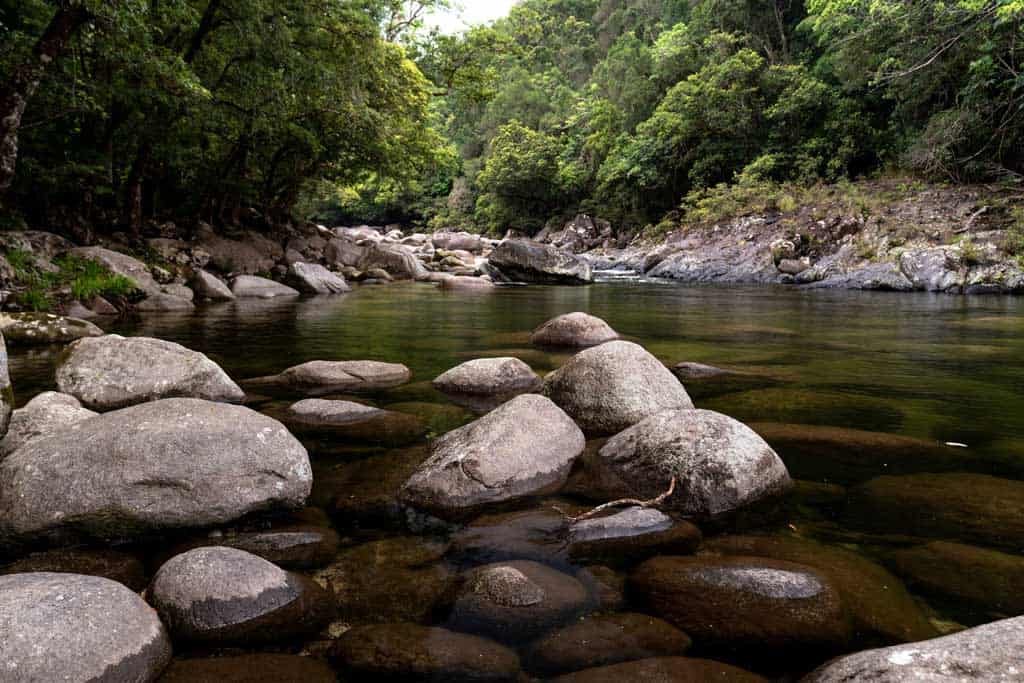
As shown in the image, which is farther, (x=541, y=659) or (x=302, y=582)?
(x=302, y=582)

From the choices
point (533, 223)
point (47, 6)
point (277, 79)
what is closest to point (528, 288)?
point (277, 79)

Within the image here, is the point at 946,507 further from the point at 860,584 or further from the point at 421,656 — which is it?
the point at 421,656

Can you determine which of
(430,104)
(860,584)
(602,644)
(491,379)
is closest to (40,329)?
(491,379)

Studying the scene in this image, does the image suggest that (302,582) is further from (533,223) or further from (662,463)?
(533,223)

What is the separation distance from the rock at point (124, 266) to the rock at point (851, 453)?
448 inches

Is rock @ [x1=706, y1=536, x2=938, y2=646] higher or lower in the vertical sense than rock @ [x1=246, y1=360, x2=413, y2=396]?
lower

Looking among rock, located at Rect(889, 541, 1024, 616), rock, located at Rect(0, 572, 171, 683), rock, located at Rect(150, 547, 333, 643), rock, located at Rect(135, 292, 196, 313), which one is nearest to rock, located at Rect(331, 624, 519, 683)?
rock, located at Rect(150, 547, 333, 643)

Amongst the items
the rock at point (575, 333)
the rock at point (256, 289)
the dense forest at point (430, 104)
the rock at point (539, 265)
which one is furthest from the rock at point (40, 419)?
the rock at point (539, 265)

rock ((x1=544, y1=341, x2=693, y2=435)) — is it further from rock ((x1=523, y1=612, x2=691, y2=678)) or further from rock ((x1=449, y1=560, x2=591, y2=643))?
rock ((x1=523, y1=612, x2=691, y2=678))

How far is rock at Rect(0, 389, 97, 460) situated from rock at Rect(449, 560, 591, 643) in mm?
2318

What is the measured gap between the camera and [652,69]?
3578 centimetres

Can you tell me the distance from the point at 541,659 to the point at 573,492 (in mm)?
1349

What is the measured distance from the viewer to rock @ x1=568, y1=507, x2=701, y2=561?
2629mm

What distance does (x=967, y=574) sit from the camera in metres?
2.38
